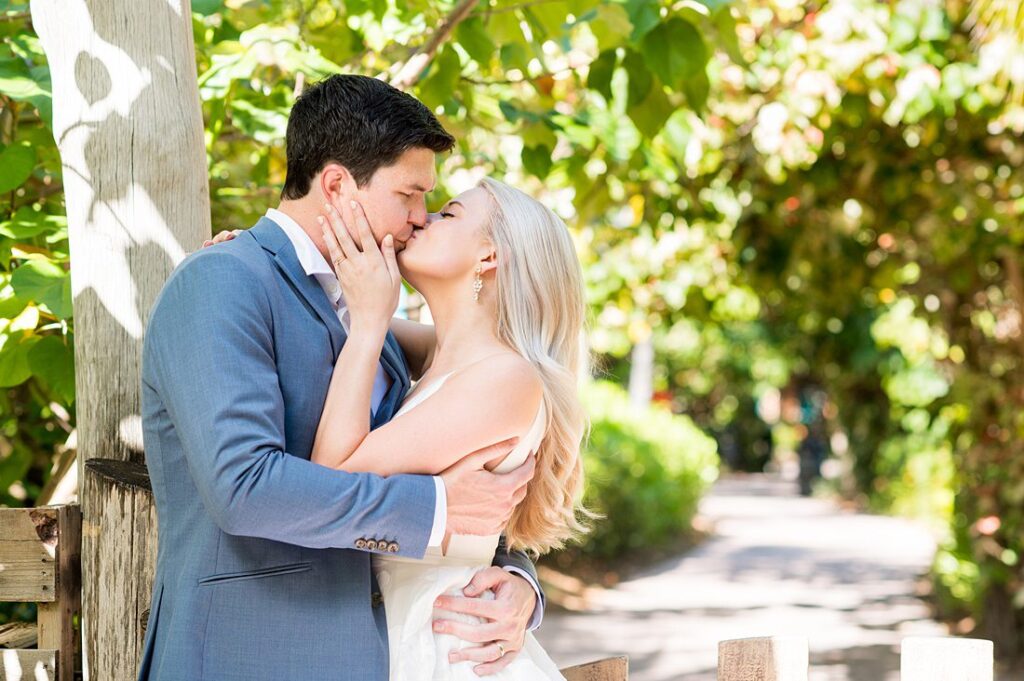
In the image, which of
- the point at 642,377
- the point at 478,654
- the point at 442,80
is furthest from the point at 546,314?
the point at 642,377

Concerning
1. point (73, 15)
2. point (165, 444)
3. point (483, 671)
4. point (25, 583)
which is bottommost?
point (483, 671)

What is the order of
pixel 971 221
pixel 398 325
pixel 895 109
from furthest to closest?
1. pixel 971 221
2. pixel 895 109
3. pixel 398 325

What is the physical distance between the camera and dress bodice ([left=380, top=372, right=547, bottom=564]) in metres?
2.24

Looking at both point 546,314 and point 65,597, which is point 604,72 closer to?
point 546,314

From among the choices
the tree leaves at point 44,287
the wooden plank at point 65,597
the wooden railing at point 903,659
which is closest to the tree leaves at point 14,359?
the tree leaves at point 44,287

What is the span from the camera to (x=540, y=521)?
2506 mm

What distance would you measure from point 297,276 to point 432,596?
661mm

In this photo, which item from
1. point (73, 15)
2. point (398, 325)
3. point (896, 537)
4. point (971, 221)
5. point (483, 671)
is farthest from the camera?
point (896, 537)

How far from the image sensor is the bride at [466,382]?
2064 millimetres

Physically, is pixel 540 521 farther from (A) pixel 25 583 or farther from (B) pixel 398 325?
(A) pixel 25 583

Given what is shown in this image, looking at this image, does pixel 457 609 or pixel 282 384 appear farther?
pixel 457 609

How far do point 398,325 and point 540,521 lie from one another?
0.61m

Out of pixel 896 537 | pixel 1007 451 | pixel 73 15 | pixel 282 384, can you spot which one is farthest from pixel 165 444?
pixel 896 537

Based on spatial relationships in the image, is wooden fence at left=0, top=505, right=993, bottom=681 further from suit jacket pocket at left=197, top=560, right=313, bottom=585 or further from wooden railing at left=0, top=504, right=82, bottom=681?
suit jacket pocket at left=197, top=560, right=313, bottom=585
